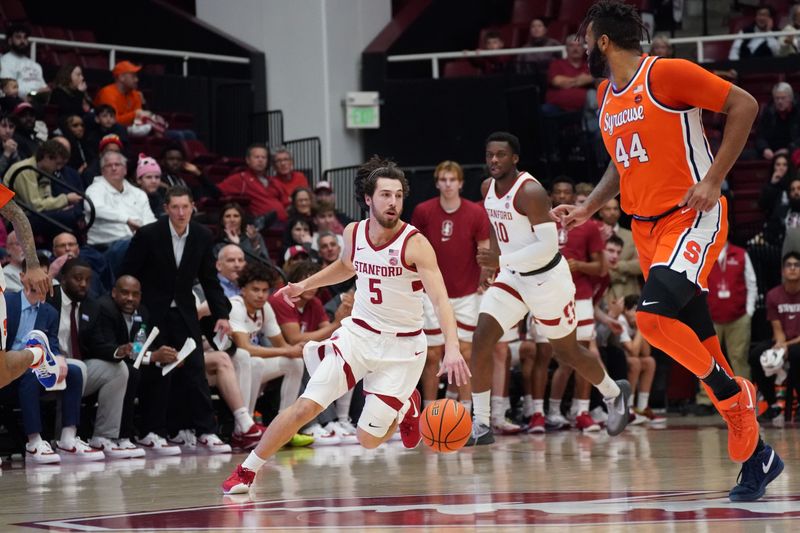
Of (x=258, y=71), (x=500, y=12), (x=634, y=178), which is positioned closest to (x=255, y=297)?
(x=634, y=178)

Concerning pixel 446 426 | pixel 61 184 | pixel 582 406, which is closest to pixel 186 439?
pixel 61 184

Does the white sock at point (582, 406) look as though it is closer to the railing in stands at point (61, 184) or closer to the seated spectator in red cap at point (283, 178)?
the seated spectator in red cap at point (283, 178)

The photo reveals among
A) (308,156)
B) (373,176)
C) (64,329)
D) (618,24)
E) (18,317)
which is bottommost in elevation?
(64,329)

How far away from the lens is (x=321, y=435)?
35.6ft

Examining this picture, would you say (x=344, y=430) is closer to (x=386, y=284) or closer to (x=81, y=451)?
(x=81, y=451)

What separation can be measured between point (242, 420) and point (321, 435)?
0.80 meters

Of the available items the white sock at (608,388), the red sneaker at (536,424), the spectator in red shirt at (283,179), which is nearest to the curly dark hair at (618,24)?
the white sock at (608,388)

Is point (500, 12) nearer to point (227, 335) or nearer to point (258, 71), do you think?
point (258, 71)

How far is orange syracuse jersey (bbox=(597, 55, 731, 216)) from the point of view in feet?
19.4

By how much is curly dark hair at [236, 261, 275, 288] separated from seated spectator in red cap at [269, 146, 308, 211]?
3.73 m

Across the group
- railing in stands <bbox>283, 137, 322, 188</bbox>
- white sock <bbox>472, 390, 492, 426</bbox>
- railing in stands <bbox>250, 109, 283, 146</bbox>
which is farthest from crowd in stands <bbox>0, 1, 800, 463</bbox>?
railing in stands <bbox>250, 109, 283, 146</bbox>

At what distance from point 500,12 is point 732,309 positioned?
8.16 meters

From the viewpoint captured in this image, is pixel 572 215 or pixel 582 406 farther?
pixel 582 406

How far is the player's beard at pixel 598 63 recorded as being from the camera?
624cm
